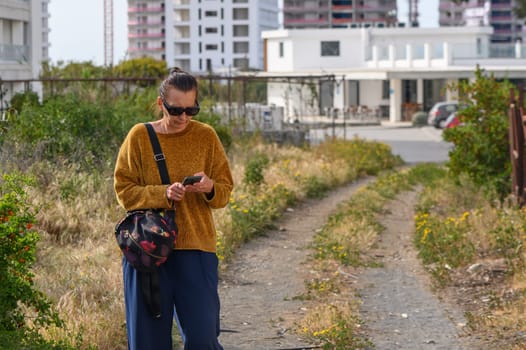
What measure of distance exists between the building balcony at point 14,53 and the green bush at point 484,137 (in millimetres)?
27519

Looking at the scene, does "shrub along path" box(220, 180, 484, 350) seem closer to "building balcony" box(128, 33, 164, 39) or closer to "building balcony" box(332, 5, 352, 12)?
"building balcony" box(332, 5, 352, 12)

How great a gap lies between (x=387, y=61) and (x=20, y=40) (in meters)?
29.0

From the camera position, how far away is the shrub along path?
8.51 meters

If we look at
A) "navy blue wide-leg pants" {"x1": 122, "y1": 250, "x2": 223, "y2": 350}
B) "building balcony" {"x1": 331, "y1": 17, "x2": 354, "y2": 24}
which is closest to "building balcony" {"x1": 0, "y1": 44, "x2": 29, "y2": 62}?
"navy blue wide-leg pants" {"x1": 122, "y1": 250, "x2": 223, "y2": 350}

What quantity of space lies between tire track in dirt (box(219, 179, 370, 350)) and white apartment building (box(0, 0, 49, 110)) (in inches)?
1077

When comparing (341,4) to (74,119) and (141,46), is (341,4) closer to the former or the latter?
(141,46)

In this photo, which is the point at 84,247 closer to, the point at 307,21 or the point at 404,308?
the point at 404,308

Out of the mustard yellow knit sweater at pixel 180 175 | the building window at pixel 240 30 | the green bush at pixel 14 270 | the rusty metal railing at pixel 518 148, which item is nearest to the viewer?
the mustard yellow knit sweater at pixel 180 175

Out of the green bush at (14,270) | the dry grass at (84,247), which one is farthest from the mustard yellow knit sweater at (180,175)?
the dry grass at (84,247)

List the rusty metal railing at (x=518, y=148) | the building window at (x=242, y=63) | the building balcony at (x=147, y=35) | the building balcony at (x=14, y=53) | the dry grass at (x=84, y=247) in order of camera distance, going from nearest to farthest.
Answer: the dry grass at (x=84, y=247) → the rusty metal railing at (x=518, y=148) → the building balcony at (x=14, y=53) → the building window at (x=242, y=63) → the building balcony at (x=147, y=35)

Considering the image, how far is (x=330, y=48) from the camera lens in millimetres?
72688

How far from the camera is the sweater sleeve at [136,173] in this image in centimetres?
575

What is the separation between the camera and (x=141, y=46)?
449 feet

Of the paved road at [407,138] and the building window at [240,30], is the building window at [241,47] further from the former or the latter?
the paved road at [407,138]
